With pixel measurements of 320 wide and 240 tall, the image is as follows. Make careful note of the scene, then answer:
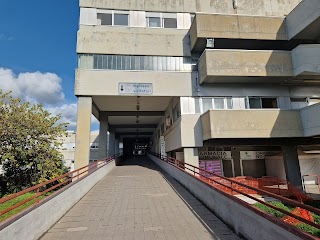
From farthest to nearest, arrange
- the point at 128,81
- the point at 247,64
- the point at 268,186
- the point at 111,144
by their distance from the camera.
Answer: the point at 111,144, the point at 128,81, the point at 268,186, the point at 247,64

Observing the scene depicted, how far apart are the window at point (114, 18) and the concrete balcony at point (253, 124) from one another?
1060 cm

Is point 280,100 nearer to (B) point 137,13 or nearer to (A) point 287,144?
(A) point 287,144

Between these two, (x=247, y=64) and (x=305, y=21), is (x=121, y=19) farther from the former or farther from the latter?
(x=305, y=21)

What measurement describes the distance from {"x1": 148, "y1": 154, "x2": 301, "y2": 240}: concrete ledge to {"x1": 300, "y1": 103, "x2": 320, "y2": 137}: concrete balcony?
952 cm

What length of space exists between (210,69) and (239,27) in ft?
14.1

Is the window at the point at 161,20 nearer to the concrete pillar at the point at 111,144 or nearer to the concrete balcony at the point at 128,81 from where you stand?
the concrete balcony at the point at 128,81

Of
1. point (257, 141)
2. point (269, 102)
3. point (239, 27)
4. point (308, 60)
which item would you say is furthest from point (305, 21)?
point (257, 141)

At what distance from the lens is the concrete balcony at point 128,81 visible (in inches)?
637

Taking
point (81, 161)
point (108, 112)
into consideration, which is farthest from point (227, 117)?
point (108, 112)

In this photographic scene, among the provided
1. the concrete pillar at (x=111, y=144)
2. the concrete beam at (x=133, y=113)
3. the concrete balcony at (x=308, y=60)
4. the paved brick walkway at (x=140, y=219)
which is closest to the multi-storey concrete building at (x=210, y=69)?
the concrete balcony at (x=308, y=60)

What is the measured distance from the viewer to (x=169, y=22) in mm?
18578

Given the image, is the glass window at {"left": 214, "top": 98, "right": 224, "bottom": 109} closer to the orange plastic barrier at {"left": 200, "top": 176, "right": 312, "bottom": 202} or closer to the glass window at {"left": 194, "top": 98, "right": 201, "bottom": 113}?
the glass window at {"left": 194, "top": 98, "right": 201, "bottom": 113}

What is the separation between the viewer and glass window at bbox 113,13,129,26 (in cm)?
1808

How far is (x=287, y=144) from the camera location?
16531 millimetres
